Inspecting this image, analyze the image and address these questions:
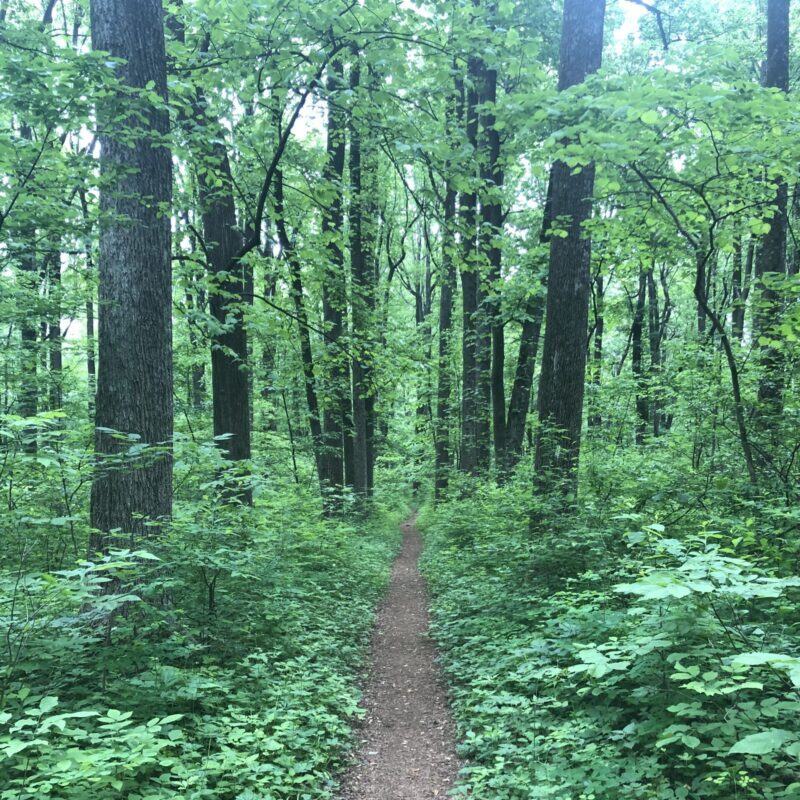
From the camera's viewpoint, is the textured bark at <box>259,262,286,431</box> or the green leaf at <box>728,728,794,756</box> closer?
the green leaf at <box>728,728,794,756</box>

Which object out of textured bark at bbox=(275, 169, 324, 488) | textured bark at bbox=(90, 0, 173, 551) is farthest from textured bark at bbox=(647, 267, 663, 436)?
textured bark at bbox=(90, 0, 173, 551)

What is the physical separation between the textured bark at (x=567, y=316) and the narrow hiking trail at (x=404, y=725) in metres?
2.83

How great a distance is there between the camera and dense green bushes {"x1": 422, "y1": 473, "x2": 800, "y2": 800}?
9.02 feet

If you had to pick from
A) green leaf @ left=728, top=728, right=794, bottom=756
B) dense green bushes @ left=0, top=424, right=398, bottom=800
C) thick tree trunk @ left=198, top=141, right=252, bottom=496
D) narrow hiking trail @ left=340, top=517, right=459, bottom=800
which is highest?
thick tree trunk @ left=198, top=141, right=252, bottom=496

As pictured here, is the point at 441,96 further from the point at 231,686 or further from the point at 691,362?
the point at 691,362

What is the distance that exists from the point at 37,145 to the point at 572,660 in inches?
252

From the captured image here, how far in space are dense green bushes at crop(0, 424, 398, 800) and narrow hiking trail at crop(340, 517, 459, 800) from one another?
26cm

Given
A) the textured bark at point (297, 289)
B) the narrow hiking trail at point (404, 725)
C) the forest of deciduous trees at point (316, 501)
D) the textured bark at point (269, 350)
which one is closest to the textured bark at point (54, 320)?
the forest of deciduous trees at point (316, 501)

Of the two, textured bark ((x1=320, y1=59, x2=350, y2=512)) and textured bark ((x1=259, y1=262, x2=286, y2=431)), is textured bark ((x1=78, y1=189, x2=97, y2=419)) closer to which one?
textured bark ((x1=259, y1=262, x2=286, y2=431))

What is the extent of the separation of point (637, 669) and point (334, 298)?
336 inches

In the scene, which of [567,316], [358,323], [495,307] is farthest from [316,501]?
[495,307]

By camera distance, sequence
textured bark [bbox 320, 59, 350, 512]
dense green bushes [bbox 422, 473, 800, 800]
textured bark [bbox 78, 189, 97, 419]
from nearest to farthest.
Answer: dense green bushes [bbox 422, 473, 800, 800] < textured bark [bbox 78, 189, 97, 419] < textured bark [bbox 320, 59, 350, 512]

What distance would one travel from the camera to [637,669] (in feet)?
11.4

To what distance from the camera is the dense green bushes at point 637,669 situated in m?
2.75
